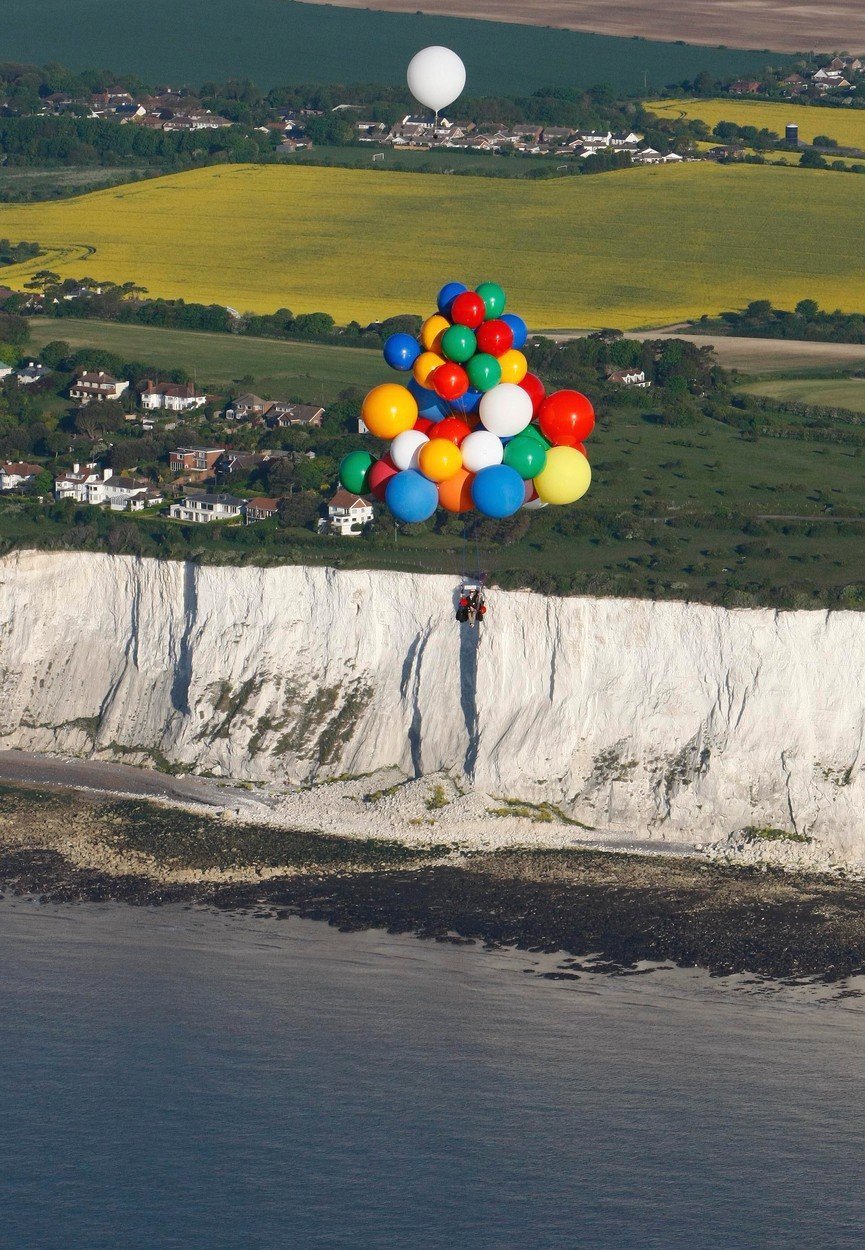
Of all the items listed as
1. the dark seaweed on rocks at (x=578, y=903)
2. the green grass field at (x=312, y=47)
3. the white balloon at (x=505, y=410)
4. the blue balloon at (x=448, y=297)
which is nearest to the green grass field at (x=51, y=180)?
the green grass field at (x=312, y=47)

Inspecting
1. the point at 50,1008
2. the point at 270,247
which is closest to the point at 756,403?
the point at 270,247

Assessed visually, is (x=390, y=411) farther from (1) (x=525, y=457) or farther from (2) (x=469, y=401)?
(1) (x=525, y=457)

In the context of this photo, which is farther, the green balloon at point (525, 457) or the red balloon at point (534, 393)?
the red balloon at point (534, 393)

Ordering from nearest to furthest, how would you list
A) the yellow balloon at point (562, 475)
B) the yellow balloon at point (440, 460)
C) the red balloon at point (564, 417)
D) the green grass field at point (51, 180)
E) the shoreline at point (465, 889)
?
the yellow balloon at point (440, 460) < the yellow balloon at point (562, 475) < the red balloon at point (564, 417) < the shoreline at point (465, 889) < the green grass field at point (51, 180)

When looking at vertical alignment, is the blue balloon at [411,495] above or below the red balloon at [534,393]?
below

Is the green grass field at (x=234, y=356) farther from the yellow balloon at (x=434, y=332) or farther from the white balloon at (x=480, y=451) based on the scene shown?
the white balloon at (x=480, y=451)
